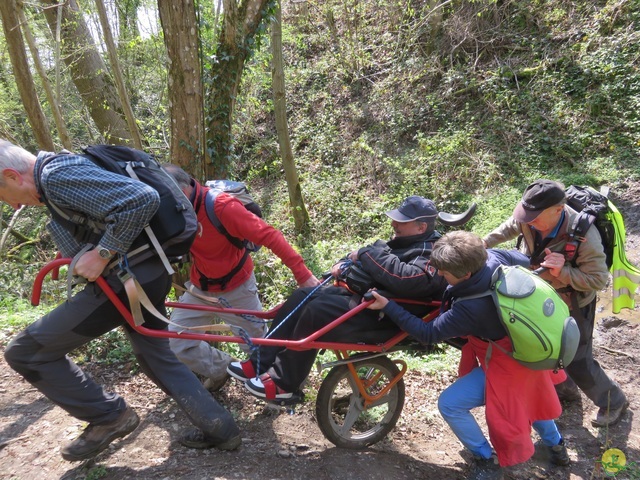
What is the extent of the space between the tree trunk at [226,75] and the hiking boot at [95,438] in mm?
2553

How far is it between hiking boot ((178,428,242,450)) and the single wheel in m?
0.60

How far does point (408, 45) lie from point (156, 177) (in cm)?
1182

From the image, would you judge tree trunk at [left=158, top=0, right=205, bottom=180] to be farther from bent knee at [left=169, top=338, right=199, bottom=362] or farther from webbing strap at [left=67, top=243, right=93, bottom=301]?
webbing strap at [left=67, top=243, right=93, bottom=301]

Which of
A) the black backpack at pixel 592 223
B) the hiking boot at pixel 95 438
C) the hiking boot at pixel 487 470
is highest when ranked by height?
the black backpack at pixel 592 223

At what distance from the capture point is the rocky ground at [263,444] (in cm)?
304

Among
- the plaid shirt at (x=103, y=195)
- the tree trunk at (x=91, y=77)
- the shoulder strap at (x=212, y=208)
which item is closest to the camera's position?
the plaid shirt at (x=103, y=195)

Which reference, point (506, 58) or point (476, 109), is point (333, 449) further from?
point (506, 58)

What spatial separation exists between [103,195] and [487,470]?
2869mm

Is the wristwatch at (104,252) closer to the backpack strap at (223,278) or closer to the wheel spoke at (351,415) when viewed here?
the backpack strap at (223,278)

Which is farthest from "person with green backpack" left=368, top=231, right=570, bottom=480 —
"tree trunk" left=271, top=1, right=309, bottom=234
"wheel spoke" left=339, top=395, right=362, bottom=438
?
"tree trunk" left=271, top=1, right=309, bottom=234

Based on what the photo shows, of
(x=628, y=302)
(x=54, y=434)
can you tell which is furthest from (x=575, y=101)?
(x=54, y=434)

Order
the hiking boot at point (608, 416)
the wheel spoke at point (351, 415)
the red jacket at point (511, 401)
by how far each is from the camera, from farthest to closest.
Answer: the hiking boot at point (608, 416), the wheel spoke at point (351, 415), the red jacket at point (511, 401)

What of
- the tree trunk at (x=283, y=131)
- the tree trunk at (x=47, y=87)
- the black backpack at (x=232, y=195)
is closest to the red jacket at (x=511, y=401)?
the black backpack at (x=232, y=195)

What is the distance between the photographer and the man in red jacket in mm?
3166
